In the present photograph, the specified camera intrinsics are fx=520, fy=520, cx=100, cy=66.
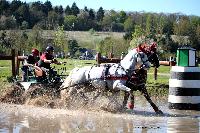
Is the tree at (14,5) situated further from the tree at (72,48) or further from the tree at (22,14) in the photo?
the tree at (72,48)

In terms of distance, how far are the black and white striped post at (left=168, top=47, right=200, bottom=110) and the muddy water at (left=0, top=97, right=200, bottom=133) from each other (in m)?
0.30

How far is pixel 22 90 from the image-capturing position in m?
15.0

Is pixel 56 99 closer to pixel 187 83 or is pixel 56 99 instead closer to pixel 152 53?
pixel 152 53

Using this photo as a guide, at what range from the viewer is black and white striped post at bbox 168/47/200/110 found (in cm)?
1348

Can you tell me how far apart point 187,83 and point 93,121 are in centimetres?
342

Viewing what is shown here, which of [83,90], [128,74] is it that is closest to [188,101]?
[128,74]

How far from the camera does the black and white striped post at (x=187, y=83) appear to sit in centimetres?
1348

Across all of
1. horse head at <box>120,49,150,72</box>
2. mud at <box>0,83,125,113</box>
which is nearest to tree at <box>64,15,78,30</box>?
mud at <box>0,83,125,113</box>

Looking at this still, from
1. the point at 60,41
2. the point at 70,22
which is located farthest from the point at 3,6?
the point at 60,41

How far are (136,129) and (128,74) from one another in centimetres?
319

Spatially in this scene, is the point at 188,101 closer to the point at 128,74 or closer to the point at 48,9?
the point at 128,74

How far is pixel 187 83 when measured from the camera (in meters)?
13.5

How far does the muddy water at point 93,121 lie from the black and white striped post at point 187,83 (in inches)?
11.6

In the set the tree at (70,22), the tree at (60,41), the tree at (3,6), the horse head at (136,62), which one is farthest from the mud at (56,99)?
the tree at (70,22)
